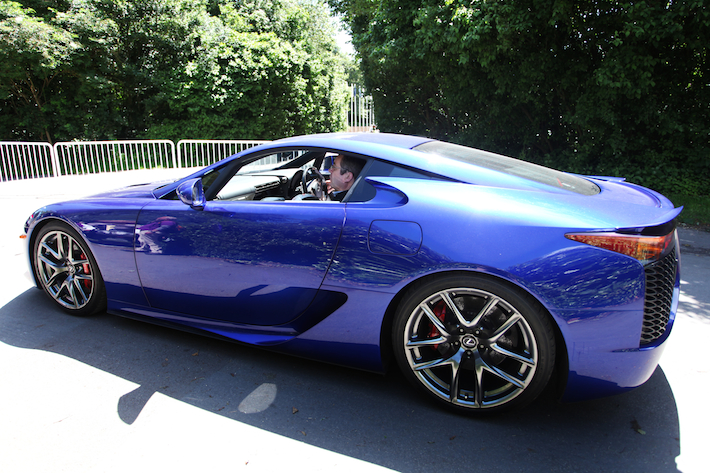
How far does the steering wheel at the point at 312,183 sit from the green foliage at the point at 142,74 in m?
15.1

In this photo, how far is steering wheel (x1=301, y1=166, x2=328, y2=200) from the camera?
3.46 m

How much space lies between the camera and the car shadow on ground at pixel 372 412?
2.22 meters

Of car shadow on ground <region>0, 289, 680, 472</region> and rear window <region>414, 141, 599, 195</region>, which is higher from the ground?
rear window <region>414, 141, 599, 195</region>

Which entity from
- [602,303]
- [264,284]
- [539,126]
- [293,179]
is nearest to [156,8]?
[539,126]

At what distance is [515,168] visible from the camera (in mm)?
2969

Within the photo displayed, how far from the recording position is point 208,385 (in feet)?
9.15

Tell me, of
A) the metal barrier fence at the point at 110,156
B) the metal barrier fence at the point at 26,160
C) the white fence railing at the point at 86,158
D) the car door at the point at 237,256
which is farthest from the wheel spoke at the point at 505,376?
the metal barrier fence at the point at 26,160

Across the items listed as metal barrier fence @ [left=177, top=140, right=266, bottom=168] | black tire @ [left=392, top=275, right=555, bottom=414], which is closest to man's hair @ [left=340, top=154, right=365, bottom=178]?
black tire @ [left=392, top=275, right=555, bottom=414]

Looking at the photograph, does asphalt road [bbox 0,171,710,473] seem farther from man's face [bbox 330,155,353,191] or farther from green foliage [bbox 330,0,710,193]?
green foliage [bbox 330,0,710,193]

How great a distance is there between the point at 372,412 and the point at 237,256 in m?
1.17

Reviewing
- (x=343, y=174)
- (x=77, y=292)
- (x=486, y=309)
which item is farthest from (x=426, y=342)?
(x=77, y=292)

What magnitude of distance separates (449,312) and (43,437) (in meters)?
2.10

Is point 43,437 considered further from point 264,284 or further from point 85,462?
point 264,284

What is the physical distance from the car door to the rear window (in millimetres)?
832
